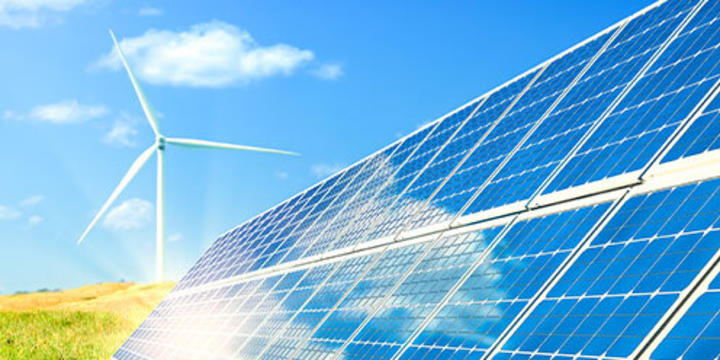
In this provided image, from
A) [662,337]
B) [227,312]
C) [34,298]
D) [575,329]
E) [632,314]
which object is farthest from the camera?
[34,298]

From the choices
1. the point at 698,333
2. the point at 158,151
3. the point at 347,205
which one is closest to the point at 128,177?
the point at 158,151

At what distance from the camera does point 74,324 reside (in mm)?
63375

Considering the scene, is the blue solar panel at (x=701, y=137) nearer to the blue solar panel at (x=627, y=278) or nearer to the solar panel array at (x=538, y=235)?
the solar panel array at (x=538, y=235)

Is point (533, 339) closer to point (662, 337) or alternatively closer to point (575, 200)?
point (662, 337)

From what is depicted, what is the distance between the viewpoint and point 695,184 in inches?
464

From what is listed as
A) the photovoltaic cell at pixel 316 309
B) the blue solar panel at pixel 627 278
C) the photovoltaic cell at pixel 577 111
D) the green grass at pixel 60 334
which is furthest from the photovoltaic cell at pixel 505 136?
the green grass at pixel 60 334

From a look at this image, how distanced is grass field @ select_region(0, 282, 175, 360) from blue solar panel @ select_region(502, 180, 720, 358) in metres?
40.2

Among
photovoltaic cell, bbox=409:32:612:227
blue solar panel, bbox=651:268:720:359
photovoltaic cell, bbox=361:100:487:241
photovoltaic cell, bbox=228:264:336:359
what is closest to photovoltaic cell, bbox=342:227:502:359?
photovoltaic cell, bbox=409:32:612:227

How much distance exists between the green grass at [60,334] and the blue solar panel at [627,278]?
40183mm

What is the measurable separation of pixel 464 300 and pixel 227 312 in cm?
1427

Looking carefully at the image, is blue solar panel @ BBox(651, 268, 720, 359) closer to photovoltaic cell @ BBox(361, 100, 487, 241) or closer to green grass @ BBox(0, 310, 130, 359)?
photovoltaic cell @ BBox(361, 100, 487, 241)

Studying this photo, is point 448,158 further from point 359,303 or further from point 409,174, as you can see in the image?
point 359,303

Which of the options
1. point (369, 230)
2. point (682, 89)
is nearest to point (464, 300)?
point (682, 89)

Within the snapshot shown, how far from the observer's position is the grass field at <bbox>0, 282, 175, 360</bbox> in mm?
48875
